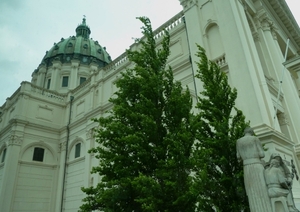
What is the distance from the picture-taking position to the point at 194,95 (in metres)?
13.7

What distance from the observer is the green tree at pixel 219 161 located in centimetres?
669

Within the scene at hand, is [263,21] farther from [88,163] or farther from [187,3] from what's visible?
[88,163]

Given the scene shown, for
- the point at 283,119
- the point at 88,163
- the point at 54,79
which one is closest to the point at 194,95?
the point at 283,119

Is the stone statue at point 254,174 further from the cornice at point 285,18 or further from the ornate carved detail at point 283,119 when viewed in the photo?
the cornice at point 285,18

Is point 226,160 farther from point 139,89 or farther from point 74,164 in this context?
point 74,164

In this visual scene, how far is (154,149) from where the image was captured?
7.76 meters

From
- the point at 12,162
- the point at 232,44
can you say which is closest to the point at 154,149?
the point at 232,44

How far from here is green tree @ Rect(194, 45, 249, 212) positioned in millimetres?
6688

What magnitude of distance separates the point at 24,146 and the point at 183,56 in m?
17.0

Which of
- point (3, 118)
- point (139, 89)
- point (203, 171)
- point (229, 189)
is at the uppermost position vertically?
point (3, 118)

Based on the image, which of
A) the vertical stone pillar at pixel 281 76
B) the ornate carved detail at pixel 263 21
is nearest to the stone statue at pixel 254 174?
the vertical stone pillar at pixel 281 76

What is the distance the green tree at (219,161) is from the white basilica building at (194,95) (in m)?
2.69

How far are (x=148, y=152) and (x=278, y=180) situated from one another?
12.6ft

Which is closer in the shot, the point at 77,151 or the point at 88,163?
the point at 88,163
